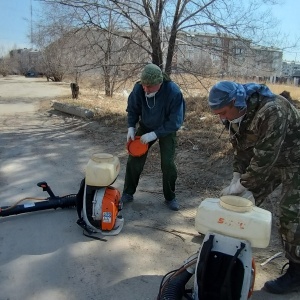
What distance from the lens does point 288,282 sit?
2420mm

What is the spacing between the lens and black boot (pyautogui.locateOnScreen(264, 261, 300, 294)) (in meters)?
2.42

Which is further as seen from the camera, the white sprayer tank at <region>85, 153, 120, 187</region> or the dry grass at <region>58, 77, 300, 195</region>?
the dry grass at <region>58, 77, 300, 195</region>

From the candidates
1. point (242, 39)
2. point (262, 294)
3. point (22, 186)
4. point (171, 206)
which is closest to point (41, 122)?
point (22, 186)

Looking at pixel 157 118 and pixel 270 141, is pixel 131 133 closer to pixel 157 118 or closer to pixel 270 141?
pixel 157 118

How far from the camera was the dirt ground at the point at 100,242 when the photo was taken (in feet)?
8.07

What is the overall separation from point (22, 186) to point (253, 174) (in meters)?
3.23

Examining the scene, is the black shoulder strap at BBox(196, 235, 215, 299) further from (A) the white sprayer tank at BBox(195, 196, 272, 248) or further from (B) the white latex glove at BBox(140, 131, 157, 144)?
(B) the white latex glove at BBox(140, 131, 157, 144)

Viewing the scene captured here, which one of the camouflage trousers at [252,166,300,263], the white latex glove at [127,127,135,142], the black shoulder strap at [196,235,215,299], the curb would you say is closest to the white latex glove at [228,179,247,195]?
the camouflage trousers at [252,166,300,263]

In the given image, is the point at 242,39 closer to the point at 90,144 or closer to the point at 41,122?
the point at 90,144

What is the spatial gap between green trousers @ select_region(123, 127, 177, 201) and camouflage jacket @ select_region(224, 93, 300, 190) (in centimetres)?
120

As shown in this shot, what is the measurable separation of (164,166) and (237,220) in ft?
5.94

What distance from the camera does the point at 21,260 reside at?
2.72m

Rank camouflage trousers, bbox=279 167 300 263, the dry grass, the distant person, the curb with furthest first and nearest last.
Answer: the curb < the dry grass < the distant person < camouflage trousers, bbox=279 167 300 263

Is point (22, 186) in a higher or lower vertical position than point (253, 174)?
lower
